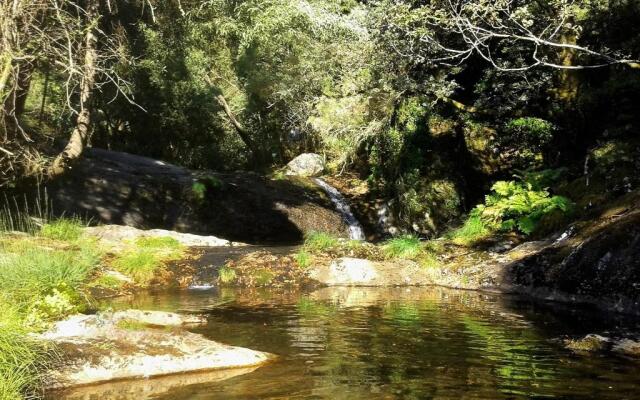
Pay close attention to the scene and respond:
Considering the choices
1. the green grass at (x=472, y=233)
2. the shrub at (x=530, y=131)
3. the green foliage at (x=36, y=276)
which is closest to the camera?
the green foliage at (x=36, y=276)

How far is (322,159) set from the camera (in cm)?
2639

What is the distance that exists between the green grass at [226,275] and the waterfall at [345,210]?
6.77m

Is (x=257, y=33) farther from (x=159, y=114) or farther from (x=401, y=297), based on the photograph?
(x=401, y=297)

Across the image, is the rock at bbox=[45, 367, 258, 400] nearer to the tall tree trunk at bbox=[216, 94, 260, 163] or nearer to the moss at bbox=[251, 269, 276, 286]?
the moss at bbox=[251, 269, 276, 286]

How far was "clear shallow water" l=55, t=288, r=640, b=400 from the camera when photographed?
4922 millimetres

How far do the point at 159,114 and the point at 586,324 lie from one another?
2246 cm

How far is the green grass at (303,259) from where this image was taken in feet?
41.5

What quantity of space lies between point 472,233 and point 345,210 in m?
5.93

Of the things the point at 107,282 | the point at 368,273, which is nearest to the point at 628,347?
the point at 368,273

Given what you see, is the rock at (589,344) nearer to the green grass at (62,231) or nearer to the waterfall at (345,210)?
the green grass at (62,231)

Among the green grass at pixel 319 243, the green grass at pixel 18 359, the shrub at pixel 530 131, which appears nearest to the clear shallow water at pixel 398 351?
the green grass at pixel 18 359

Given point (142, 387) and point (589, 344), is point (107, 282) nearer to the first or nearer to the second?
point (142, 387)

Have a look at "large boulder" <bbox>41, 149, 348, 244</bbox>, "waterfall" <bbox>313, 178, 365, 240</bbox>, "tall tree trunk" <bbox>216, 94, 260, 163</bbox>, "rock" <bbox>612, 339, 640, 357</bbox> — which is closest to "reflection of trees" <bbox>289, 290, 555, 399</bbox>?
"rock" <bbox>612, 339, 640, 357</bbox>

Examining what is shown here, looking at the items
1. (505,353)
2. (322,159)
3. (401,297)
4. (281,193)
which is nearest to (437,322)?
(505,353)
